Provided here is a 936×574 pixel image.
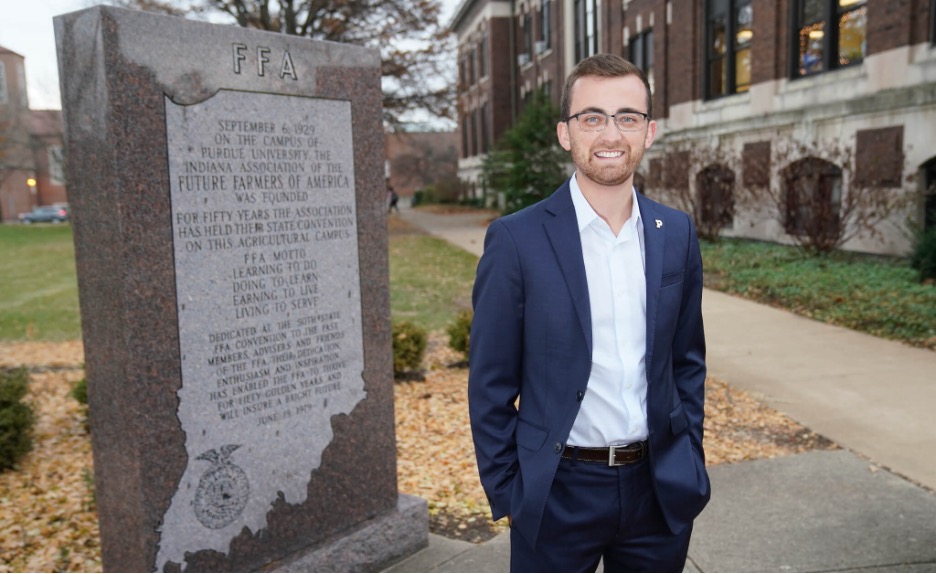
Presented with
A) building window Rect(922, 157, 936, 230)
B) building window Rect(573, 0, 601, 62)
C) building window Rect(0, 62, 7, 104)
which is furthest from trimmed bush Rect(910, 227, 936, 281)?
building window Rect(0, 62, 7, 104)

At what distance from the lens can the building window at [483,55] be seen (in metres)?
42.2

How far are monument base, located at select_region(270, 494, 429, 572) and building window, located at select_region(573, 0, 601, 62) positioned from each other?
2460 cm

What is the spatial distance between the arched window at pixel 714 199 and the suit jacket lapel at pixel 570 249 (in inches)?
613

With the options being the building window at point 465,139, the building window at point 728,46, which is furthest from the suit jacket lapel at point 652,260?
the building window at point 465,139

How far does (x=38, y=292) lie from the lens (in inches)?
627

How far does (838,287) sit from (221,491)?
9.79m

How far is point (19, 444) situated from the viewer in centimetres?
511

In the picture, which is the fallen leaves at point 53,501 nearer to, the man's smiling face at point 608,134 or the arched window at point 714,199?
the man's smiling face at point 608,134

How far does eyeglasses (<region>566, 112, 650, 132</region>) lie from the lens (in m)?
2.11

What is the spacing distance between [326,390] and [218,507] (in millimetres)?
726

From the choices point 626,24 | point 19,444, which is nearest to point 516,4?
point 626,24

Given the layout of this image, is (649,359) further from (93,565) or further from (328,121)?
(93,565)

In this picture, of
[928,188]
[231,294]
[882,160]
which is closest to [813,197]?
[882,160]

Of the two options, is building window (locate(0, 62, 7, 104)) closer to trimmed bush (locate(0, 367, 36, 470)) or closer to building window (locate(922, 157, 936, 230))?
trimmed bush (locate(0, 367, 36, 470))
